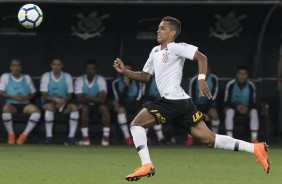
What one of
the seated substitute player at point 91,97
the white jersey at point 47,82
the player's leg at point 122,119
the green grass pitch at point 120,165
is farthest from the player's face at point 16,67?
the player's leg at point 122,119

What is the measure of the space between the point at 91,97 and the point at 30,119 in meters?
1.17

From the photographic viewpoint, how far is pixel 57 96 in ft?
51.2

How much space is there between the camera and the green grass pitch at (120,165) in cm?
955

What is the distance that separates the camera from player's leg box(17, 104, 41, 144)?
599 inches

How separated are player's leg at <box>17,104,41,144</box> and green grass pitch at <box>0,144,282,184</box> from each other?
0.46m

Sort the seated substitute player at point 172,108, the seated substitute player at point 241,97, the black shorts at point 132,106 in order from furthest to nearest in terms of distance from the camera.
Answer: the black shorts at point 132,106 < the seated substitute player at point 241,97 < the seated substitute player at point 172,108

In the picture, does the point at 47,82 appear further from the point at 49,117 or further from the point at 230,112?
the point at 230,112

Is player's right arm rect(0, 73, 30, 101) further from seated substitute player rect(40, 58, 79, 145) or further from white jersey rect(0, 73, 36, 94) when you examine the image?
seated substitute player rect(40, 58, 79, 145)

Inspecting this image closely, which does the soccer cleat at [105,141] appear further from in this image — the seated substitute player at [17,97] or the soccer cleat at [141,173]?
the soccer cleat at [141,173]

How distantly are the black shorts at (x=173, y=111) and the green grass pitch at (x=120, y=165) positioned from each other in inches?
27.7

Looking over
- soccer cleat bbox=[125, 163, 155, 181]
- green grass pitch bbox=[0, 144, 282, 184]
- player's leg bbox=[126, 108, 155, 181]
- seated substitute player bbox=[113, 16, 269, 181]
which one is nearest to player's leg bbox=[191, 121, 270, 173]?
seated substitute player bbox=[113, 16, 269, 181]

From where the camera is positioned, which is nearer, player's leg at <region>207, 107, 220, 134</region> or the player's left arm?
the player's left arm

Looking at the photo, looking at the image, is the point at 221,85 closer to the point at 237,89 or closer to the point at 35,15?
the point at 237,89

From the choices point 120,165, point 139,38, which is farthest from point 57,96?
point 120,165
